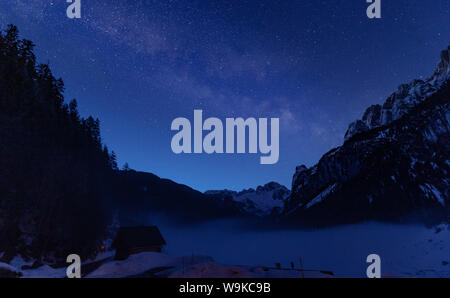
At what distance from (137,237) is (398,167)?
3921 inches

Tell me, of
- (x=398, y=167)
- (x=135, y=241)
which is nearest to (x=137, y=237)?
(x=135, y=241)

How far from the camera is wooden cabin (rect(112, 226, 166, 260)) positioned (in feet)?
129

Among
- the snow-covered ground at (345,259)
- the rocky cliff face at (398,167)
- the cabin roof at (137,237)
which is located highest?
the rocky cliff face at (398,167)

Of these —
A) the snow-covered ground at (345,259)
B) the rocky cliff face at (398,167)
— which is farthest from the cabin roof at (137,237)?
the rocky cliff face at (398,167)

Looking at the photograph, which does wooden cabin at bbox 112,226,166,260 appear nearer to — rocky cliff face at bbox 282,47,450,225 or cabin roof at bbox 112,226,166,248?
cabin roof at bbox 112,226,166,248

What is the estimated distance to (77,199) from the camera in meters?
41.8

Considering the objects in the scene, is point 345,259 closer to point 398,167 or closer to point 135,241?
point 398,167

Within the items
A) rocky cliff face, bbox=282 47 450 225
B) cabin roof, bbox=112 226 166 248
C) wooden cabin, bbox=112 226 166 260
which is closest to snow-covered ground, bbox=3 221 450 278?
wooden cabin, bbox=112 226 166 260

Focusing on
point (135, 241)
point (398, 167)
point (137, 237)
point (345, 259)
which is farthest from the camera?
point (398, 167)

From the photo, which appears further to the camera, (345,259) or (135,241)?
(345,259)

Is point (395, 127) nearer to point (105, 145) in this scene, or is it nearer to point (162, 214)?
point (105, 145)

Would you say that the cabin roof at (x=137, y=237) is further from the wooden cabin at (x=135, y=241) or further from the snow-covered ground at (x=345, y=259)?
the snow-covered ground at (x=345, y=259)

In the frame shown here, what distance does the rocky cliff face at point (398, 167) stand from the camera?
74250 millimetres

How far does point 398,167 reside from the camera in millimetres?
90500
